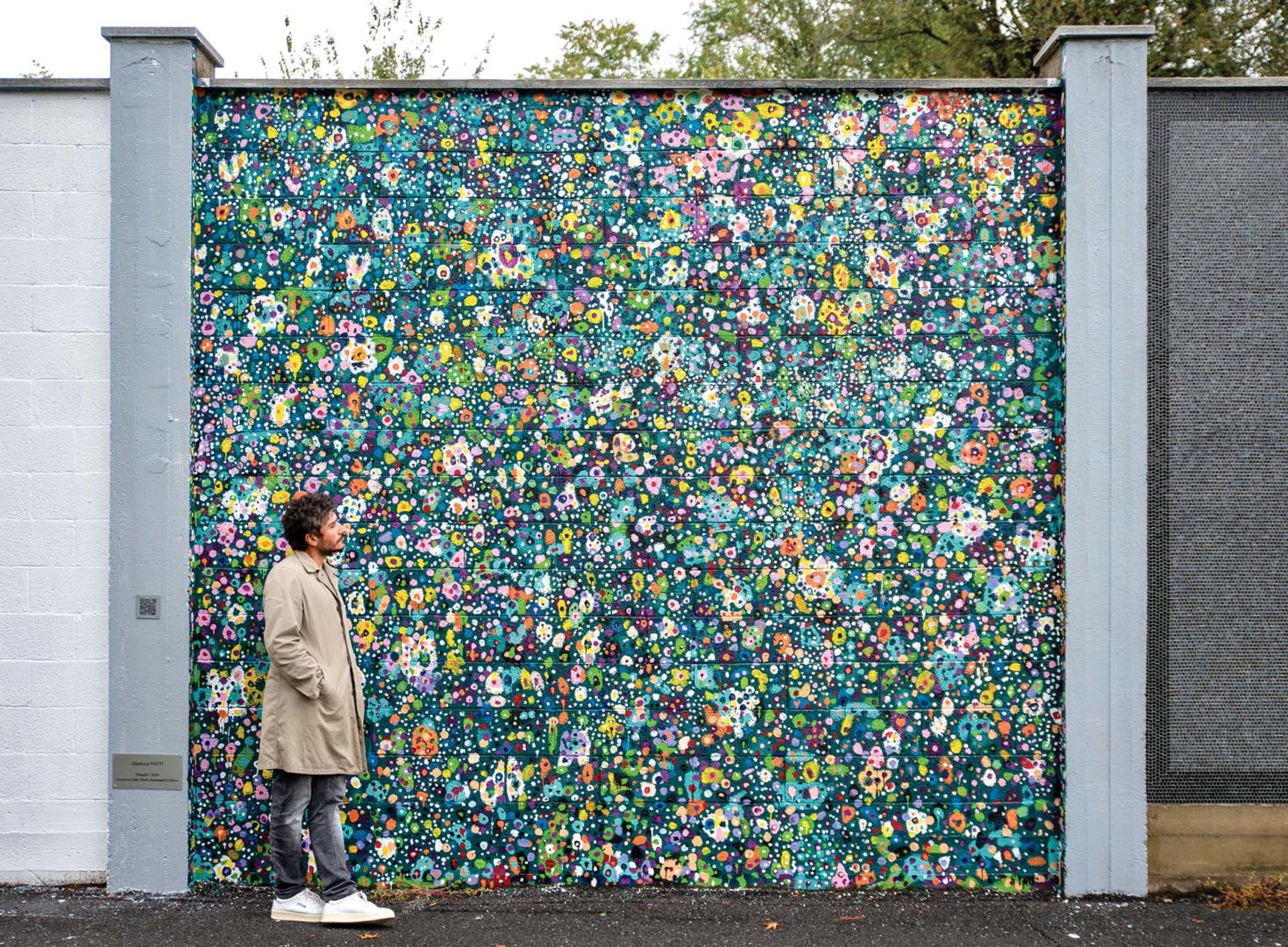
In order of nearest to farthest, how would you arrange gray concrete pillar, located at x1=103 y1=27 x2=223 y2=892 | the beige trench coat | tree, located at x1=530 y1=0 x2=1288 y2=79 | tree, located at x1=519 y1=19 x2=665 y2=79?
the beige trench coat
gray concrete pillar, located at x1=103 y1=27 x2=223 y2=892
tree, located at x1=530 y1=0 x2=1288 y2=79
tree, located at x1=519 y1=19 x2=665 y2=79

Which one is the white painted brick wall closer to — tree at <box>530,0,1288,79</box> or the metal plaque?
the metal plaque

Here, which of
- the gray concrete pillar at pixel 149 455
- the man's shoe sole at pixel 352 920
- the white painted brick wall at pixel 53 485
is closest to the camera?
the man's shoe sole at pixel 352 920

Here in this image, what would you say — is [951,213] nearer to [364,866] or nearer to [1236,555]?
[1236,555]

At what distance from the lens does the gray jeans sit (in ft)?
14.6

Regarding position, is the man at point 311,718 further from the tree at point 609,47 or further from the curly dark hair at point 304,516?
the tree at point 609,47

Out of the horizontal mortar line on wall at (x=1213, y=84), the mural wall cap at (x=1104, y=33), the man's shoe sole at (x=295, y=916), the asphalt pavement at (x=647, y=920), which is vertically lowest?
the asphalt pavement at (x=647, y=920)

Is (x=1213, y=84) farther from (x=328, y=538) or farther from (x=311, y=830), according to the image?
(x=311, y=830)

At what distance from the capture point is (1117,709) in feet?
15.8

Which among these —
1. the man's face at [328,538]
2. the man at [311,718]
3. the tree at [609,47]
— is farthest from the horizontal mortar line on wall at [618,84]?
the tree at [609,47]

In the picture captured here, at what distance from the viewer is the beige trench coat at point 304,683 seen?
14.1 ft

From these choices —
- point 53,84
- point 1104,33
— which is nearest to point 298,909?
point 53,84

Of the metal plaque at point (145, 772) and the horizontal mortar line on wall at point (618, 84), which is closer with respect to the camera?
the metal plaque at point (145, 772)

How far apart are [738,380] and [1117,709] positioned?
2467 millimetres

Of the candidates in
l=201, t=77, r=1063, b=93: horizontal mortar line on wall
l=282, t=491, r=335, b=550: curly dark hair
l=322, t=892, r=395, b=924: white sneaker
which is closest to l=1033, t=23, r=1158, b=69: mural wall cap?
l=201, t=77, r=1063, b=93: horizontal mortar line on wall
